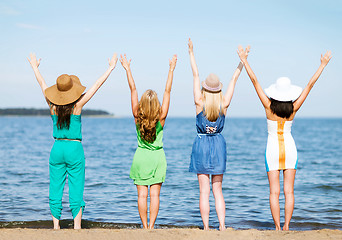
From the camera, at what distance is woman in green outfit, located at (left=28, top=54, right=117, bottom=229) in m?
5.20

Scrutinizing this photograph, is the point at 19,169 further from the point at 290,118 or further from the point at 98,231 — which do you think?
the point at 290,118

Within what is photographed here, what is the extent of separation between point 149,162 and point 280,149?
1.76 meters

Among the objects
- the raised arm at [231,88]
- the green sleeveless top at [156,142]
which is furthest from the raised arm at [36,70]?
the raised arm at [231,88]

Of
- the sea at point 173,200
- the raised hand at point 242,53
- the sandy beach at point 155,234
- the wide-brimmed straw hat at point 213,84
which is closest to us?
the sandy beach at point 155,234

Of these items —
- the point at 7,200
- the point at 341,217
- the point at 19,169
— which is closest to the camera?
the point at 341,217

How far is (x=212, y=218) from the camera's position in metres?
8.14

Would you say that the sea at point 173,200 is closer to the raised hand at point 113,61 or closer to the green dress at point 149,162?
the green dress at point 149,162

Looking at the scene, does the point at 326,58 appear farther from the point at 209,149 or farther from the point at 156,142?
the point at 156,142

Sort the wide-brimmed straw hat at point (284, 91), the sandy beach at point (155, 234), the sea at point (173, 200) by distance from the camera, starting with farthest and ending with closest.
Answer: the sea at point (173, 200) < the wide-brimmed straw hat at point (284, 91) < the sandy beach at point (155, 234)

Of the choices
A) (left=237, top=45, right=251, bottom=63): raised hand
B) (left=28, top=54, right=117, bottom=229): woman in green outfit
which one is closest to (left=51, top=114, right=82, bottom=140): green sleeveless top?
(left=28, top=54, right=117, bottom=229): woman in green outfit

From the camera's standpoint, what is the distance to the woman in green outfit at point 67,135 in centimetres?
520

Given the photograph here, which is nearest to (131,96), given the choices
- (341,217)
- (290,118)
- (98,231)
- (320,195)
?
(98,231)

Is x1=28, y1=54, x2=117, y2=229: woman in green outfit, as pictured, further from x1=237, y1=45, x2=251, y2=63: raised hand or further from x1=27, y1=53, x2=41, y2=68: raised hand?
x1=237, y1=45, x2=251, y2=63: raised hand

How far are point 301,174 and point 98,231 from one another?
1203 centimetres
